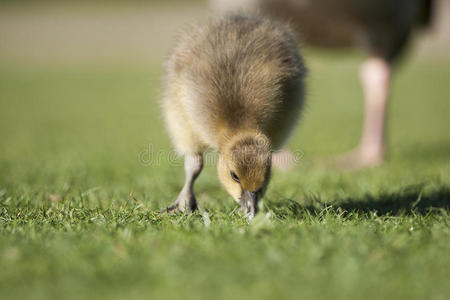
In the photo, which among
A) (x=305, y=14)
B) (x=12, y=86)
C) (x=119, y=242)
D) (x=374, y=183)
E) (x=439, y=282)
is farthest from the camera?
(x=12, y=86)

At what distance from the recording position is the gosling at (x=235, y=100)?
274 centimetres

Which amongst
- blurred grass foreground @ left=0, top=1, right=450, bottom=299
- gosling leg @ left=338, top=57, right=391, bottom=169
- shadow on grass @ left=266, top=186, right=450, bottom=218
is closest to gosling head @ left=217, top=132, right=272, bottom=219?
blurred grass foreground @ left=0, top=1, right=450, bottom=299

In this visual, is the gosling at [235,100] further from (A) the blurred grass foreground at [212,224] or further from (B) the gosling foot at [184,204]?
(A) the blurred grass foreground at [212,224]

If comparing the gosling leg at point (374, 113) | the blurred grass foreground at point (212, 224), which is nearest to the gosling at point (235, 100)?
the blurred grass foreground at point (212, 224)

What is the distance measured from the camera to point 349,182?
399 centimetres

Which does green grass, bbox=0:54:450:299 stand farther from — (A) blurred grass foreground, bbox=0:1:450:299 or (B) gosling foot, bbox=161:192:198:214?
(B) gosling foot, bbox=161:192:198:214

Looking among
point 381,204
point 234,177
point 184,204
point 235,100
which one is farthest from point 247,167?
point 381,204

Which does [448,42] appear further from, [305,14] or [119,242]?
[119,242]

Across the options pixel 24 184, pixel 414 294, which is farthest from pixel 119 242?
pixel 24 184

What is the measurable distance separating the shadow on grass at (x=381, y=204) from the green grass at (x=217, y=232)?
0.01 m

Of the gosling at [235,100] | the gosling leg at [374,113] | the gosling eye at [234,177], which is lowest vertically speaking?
the gosling leg at [374,113]

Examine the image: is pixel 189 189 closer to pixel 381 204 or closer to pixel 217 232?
pixel 217 232

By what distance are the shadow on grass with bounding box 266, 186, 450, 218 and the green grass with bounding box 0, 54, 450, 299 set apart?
12 millimetres

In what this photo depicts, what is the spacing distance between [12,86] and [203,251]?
14.7 metres
